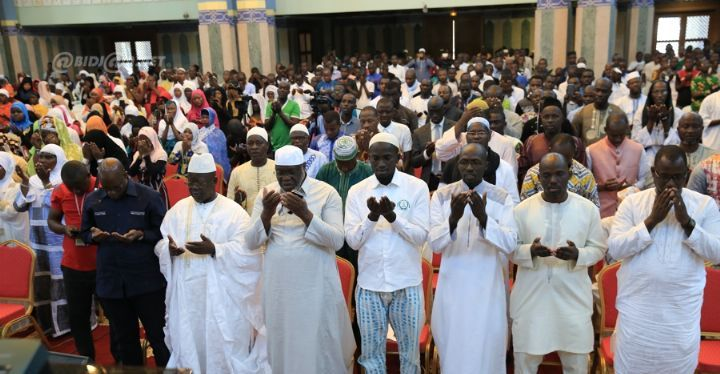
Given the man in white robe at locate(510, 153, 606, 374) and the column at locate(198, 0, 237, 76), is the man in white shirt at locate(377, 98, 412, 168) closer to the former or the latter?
the man in white robe at locate(510, 153, 606, 374)

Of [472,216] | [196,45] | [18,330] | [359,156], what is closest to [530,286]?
[472,216]

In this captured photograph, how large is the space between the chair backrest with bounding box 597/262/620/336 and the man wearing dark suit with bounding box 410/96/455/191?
220 centimetres

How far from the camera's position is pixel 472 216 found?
347 centimetres

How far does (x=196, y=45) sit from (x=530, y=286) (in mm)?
19442

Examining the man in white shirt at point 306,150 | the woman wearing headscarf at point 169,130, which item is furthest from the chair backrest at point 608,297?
the woman wearing headscarf at point 169,130

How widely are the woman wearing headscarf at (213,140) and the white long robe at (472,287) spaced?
4200mm

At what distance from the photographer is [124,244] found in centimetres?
387

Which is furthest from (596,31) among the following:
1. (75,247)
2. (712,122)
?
(75,247)

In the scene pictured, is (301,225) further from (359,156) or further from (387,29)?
(387,29)

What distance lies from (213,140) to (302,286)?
405 cm

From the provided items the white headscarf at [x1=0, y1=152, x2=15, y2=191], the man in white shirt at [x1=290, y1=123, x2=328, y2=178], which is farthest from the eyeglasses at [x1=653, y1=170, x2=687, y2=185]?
the white headscarf at [x1=0, y1=152, x2=15, y2=191]

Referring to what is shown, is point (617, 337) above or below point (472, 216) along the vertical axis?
below

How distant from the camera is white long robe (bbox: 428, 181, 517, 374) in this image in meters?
3.46

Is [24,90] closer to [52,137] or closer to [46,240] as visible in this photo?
[52,137]
